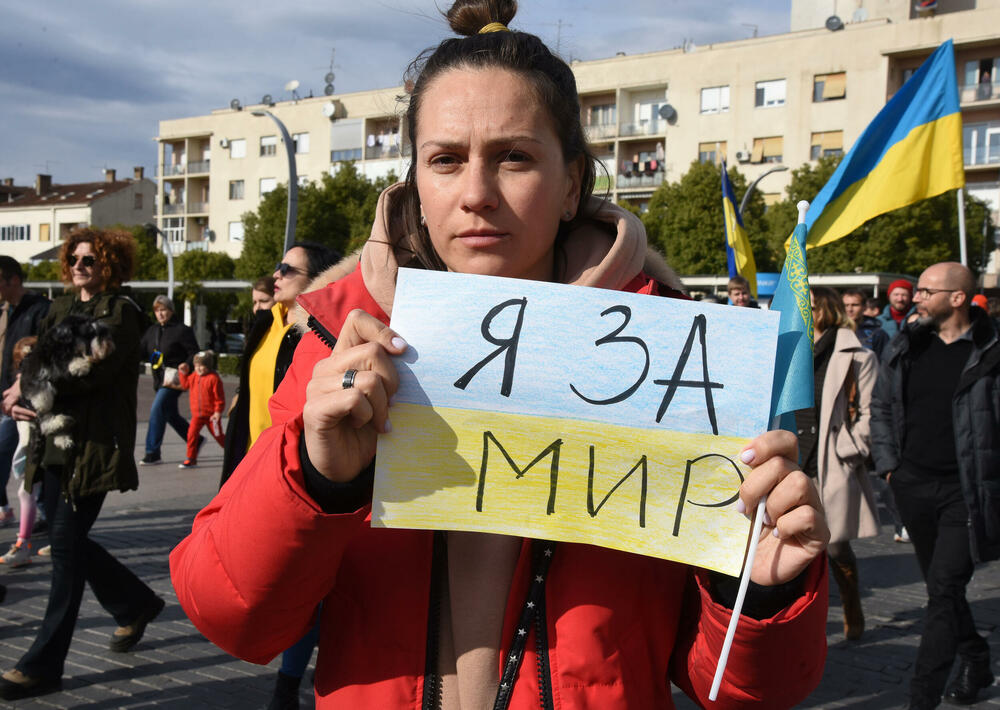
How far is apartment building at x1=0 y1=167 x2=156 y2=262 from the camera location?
69188 mm

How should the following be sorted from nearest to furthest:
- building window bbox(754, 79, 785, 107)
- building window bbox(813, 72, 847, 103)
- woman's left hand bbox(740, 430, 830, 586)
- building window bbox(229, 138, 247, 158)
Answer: woman's left hand bbox(740, 430, 830, 586), building window bbox(813, 72, 847, 103), building window bbox(754, 79, 785, 107), building window bbox(229, 138, 247, 158)

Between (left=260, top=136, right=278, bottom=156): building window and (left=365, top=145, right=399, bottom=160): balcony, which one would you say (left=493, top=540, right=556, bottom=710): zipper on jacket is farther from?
(left=260, top=136, right=278, bottom=156): building window

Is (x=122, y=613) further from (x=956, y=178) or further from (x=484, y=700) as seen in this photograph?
(x=956, y=178)

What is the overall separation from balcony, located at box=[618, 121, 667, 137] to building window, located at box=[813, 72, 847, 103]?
8349 mm

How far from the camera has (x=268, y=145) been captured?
61.5 meters

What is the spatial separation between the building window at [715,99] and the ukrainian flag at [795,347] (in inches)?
1888

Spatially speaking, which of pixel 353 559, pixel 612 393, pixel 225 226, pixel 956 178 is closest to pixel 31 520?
pixel 353 559

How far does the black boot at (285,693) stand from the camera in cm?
395

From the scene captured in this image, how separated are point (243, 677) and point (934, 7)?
180 feet

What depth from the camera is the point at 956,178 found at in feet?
19.4

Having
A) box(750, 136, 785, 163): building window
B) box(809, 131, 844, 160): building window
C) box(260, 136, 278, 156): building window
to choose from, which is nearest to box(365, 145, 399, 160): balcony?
box(260, 136, 278, 156): building window

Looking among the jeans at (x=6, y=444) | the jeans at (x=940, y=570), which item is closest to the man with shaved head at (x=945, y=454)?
the jeans at (x=940, y=570)

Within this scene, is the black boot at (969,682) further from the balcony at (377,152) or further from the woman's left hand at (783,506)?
the balcony at (377,152)

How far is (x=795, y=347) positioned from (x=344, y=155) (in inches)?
2352
